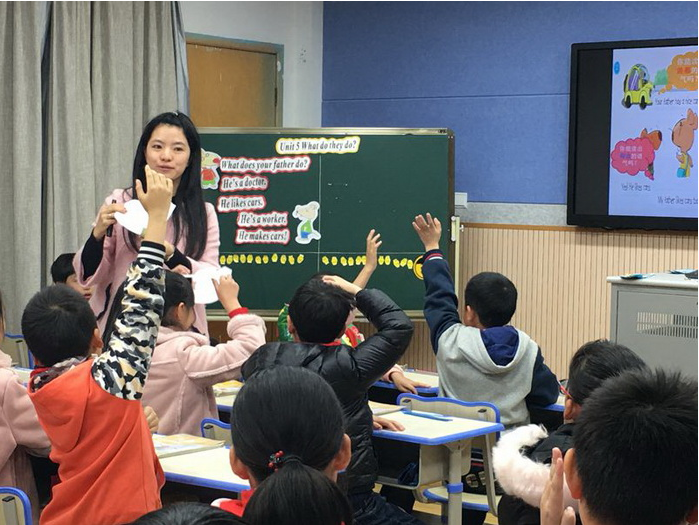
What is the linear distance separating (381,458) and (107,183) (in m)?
2.97

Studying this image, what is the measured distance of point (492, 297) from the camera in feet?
12.9

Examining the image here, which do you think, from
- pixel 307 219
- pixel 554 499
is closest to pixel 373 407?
pixel 554 499

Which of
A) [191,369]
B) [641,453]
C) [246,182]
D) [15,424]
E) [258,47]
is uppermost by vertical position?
[258,47]

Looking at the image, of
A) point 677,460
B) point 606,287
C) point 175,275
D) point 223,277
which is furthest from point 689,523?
point 606,287

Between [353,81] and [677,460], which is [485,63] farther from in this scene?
[677,460]

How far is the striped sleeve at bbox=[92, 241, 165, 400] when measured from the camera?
2.00 metres

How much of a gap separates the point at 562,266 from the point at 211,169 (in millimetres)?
2247

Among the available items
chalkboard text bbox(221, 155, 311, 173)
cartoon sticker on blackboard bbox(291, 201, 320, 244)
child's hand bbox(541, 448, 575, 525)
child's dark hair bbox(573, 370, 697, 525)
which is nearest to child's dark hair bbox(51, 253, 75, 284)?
chalkboard text bbox(221, 155, 311, 173)

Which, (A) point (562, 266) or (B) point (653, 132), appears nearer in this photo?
(B) point (653, 132)

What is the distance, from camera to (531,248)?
6594 mm

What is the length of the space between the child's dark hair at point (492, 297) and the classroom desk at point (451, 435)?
0.47 metres

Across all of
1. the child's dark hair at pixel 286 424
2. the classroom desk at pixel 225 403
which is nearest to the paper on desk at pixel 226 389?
the classroom desk at pixel 225 403

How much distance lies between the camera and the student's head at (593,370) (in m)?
2.29

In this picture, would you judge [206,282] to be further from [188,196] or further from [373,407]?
[373,407]
